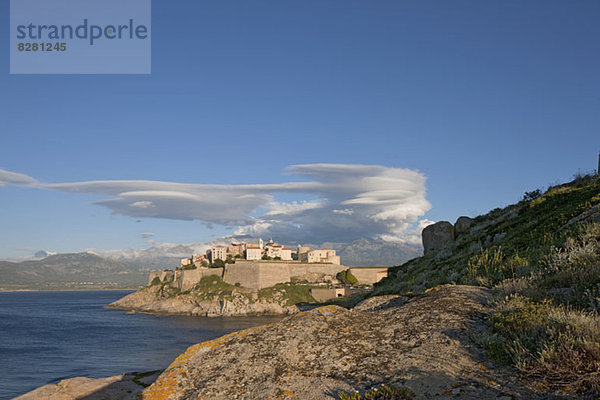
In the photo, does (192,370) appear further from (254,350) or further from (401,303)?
(401,303)

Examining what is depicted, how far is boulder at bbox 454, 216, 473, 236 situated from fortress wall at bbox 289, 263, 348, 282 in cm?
10814

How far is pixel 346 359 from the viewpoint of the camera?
20.8ft

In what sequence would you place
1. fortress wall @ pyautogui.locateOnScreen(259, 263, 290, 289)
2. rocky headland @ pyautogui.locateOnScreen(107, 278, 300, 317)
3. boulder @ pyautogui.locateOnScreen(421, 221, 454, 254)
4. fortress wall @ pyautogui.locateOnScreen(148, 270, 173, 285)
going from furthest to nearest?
fortress wall @ pyautogui.locateOnScreen(148, 270, 173, 285) < fortress wall @ pyautogui.locateOnScreen(259, 263, 290, 289) < rocky headland @ pyautogui.locateOnScreen(107, 278, 300, 317) < boulder @ pyautogui.locateOnScreen(421, 221, 454, 254)

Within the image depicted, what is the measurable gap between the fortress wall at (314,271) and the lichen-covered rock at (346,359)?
13187 cm

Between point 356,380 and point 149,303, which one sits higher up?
point 356,380

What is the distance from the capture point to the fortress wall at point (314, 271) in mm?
138250

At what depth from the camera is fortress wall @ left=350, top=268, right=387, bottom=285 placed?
13688 cm

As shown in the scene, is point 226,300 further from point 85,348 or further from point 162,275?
point 85,348

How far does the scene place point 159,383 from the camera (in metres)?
6.68

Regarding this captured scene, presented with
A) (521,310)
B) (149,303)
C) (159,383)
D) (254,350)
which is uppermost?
(521,310)

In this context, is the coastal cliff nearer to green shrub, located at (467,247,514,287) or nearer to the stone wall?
the stone wall

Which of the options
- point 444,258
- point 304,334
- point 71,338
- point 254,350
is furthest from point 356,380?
point 71,338

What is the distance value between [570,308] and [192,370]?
6719mm

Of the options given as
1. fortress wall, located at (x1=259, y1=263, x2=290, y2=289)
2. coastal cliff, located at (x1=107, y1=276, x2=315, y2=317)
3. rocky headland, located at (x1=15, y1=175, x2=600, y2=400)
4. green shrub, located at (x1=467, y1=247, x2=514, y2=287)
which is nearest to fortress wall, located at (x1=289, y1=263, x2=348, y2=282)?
fortress wall, located at (x1=259, y1=263, x2=290, y2=289)
